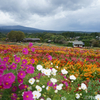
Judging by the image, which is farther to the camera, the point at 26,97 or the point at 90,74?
the point at 90,74

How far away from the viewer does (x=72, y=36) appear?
82.5m

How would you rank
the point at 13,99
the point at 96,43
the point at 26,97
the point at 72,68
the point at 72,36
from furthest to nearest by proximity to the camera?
the point at 72,36, the point at 96,43, the point at 72,68, the point at 13,99, the point at 26,97

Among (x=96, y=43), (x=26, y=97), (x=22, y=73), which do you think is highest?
(x=22, y=73)

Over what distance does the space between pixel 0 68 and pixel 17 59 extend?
0.48 meters

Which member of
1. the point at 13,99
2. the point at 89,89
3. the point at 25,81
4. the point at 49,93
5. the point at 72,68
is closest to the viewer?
the point at 13,99

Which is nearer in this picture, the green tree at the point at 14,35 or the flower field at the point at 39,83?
the flower field at the point at 39,83

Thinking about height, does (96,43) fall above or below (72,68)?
below

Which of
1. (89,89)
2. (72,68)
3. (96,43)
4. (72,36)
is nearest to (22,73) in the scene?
(89,89)

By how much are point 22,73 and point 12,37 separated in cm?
4674

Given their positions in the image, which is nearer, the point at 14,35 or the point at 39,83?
the point at 39,83

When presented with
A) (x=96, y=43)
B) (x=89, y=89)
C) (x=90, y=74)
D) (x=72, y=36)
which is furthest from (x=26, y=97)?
(x=72, y=36)

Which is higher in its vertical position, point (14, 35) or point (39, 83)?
point (39, 83)

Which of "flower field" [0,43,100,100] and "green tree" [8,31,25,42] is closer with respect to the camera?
"flower field" [0,43,100,100]

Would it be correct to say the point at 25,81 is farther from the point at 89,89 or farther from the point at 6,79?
the point at 89,89
